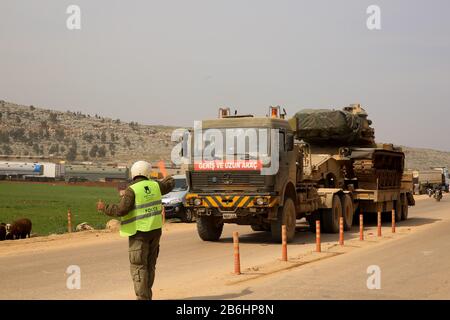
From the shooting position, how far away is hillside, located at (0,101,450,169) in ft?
494

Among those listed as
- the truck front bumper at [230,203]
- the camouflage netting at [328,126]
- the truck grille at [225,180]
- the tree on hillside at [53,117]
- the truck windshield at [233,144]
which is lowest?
the truck front bumper at [230,203]

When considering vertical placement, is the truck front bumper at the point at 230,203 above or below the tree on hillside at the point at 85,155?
above

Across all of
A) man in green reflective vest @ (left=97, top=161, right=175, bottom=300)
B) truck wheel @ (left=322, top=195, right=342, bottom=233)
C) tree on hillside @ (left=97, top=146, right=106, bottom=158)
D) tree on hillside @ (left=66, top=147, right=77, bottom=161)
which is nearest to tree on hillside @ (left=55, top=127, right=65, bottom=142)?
tree on hillside @ (left=66, top=147, right=77, bottom=161)

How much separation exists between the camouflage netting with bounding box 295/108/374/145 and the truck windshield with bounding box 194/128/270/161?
6.85 meters

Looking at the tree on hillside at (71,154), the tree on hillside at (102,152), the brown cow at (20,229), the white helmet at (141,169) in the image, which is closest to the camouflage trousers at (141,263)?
the white helmet at (141,169)

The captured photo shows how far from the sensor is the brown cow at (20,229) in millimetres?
21047

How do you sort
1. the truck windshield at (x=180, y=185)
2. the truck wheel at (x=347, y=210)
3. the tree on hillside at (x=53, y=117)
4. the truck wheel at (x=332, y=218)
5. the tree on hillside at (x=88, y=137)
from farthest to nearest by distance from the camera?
the tree on hillside at (x=53, y=117) < the tree on hillside at (x=88, y=137) < the truck windshield at (x=180, y=185) < the truck wheel at (x=347, y=210) < the truck wheel at (x=332, y=218)

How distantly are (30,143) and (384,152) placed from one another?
136 meters

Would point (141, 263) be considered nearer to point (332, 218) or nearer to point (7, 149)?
point (332, 218)

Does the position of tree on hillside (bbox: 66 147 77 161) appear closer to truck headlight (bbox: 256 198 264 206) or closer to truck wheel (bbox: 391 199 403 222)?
truck wheel (bbox: 391 199 403 222)

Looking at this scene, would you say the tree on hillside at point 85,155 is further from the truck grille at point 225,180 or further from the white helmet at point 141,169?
the white helmet at point 141,169

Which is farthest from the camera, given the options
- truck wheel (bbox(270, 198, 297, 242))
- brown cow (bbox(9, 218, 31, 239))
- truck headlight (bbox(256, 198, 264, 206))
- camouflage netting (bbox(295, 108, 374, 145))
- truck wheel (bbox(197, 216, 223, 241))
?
camouflage netting (bbox(295, 108, 374, 145))

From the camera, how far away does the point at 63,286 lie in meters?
10.9

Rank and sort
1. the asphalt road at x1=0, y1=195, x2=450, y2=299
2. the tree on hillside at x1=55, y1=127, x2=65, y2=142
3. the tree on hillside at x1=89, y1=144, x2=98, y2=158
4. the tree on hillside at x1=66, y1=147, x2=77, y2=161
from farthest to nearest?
the tree on hillside at x1=55, y1=127, x2=65, y2=142, the tree on hillside at x1=89, y1=144, x2=98, y2=158, the tree on hillside at x1=66, y1=147, x2=77, y2=161, the asphalt road at x1=0, y1=195, x2=450, y2=299
